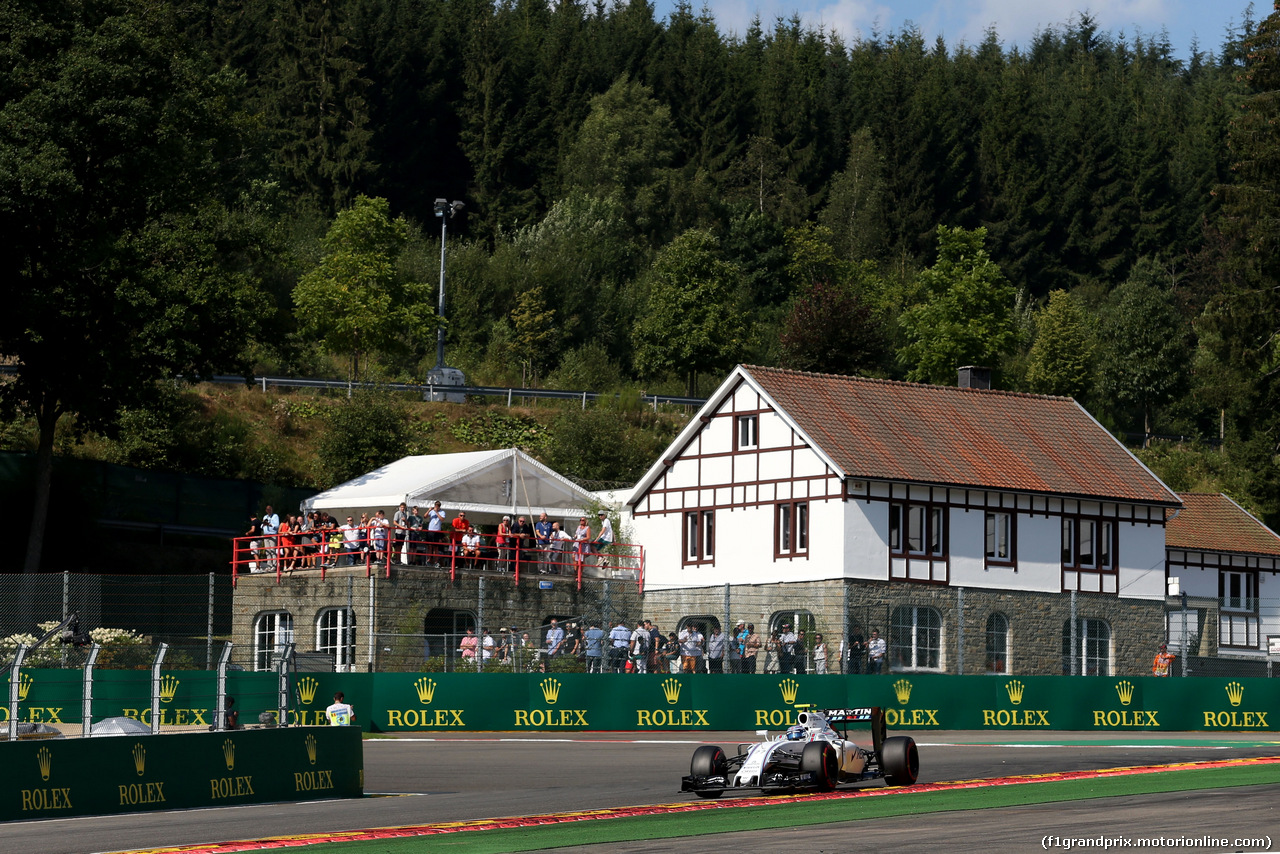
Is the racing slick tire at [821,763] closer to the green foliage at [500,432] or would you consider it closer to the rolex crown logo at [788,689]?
the rolex crown logo at [788,689]

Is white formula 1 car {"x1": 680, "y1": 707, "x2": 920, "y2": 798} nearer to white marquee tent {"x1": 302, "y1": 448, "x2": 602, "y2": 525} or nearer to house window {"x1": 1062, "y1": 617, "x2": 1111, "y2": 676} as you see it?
white marquee tent {"x1": 302, "y1": 448, "x2": 602, "y2": 525}

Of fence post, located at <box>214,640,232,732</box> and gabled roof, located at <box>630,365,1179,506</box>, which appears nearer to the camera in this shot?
fence post, located at <box>214,640,232,732</box>

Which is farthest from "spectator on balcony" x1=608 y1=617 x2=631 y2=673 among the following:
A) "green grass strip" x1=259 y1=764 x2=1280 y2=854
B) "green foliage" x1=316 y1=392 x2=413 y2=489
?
"green foliage" x1=316 y1=392 x2=413 y2=489

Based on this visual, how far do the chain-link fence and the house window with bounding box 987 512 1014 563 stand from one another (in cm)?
109

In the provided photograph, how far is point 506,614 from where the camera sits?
43812 millimetres

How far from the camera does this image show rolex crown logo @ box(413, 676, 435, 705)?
33.2 metres

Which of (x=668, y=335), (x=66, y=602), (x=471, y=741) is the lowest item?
(x=471, y=741)

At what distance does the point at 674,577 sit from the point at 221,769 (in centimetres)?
3126

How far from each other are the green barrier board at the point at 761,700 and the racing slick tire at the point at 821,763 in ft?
44.9

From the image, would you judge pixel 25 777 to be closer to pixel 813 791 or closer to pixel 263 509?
pixel 813 791

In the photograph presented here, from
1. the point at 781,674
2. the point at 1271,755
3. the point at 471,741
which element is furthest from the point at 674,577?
the point at 1271,755

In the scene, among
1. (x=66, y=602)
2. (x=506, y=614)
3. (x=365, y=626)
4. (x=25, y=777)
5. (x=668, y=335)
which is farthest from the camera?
(x=668, y=335)

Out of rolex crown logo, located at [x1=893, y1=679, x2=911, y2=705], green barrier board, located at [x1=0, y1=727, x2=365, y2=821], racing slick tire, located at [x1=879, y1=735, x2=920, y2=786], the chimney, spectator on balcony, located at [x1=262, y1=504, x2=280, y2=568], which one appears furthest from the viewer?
the chimney

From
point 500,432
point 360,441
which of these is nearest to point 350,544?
point 360,441
